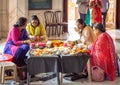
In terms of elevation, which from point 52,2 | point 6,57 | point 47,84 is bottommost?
point 47,84

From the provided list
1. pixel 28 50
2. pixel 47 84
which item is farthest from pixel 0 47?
pixel 47 84

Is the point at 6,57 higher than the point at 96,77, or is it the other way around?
the point at 6,57

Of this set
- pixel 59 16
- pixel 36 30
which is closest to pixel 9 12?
pixel 59 16

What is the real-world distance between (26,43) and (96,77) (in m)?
1.38

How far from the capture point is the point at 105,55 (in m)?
5.12

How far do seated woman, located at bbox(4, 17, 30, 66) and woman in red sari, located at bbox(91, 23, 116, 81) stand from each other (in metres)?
1.16

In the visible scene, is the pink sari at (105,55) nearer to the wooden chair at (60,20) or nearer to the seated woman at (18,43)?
the seated woman at (18,43)

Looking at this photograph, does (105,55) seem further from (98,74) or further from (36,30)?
(36,30)

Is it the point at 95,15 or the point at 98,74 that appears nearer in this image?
the point at 98,74

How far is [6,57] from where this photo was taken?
509cm

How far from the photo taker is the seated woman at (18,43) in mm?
5262

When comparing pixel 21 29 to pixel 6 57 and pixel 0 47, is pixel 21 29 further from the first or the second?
pixel 0 47

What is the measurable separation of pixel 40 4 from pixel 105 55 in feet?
18.8

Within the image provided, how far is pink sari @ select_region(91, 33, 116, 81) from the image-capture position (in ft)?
16.7
